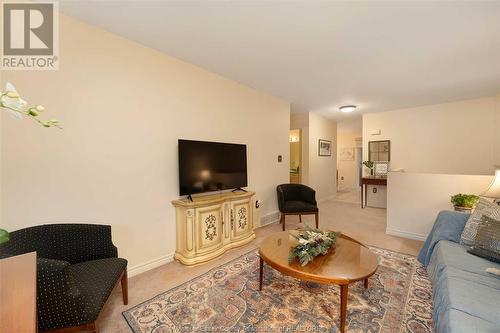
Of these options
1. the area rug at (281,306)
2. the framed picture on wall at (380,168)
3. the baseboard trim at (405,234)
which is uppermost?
the framed picture on wall at (380,168)

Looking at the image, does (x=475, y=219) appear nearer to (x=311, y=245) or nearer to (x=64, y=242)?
(x=311, y=245)

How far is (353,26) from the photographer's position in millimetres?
2027

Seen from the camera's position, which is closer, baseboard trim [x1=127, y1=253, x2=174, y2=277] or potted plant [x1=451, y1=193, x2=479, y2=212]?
baseboard trim [x1=127, y1=253, x2=174, y2=277]

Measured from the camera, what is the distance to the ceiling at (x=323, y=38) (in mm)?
1820

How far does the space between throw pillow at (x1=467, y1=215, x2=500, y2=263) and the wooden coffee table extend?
0.82 metres

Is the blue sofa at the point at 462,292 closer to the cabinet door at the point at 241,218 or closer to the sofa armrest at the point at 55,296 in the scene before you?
the sofa armrest at the point at 55,296

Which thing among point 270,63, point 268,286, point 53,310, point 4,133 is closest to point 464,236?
point 268,286

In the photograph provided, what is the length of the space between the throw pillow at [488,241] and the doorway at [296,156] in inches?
153

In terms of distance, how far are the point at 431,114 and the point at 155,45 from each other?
18.3 ft

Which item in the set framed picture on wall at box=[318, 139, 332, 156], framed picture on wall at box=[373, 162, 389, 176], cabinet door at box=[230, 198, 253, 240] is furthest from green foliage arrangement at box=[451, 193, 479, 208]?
framed picture on wall at box=[318, 139, 332, 156]

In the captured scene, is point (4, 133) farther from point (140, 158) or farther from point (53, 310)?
point (53, 310)

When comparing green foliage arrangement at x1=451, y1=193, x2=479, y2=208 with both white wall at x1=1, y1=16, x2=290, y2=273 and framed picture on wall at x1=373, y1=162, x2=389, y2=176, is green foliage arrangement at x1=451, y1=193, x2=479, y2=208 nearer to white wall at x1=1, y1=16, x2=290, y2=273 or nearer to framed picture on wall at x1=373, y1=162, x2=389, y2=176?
framed picture on wall at x1=373, y1=162, x2=389, y2=176

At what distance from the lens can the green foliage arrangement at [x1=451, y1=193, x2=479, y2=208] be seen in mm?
2714

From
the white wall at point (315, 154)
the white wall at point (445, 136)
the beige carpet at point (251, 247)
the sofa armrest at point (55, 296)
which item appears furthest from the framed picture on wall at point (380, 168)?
the sofa armrest at point (55, 296)
